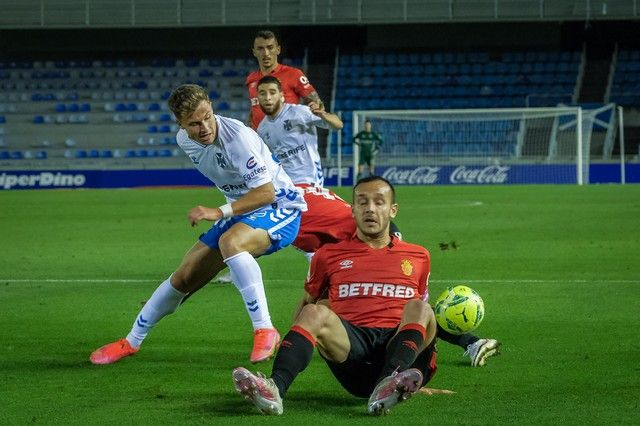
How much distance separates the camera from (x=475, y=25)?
43.1 meters

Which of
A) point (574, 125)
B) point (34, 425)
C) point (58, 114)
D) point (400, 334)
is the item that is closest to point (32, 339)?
point (34, 425)

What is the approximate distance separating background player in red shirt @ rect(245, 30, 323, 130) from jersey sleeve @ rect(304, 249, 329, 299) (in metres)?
4.33

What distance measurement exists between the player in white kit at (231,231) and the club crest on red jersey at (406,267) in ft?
4.28

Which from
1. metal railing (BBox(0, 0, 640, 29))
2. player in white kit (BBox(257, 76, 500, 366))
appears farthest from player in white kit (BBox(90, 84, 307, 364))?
metal railing (BBox(0, 0, 640, 29))

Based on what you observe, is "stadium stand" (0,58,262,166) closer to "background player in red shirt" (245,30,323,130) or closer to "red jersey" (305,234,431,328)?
"background player in red shirt" (245,30,323,130)

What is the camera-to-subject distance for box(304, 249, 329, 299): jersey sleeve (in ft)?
20.1

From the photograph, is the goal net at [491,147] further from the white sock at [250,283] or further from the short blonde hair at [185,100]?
the short blonde hair at [185,100]

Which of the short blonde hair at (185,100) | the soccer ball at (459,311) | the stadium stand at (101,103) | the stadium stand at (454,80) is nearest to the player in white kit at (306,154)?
the soccer ball at (459,311)

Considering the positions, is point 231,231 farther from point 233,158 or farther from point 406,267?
point 406,267

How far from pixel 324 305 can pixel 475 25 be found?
126 ft

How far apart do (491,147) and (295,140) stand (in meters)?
24.8

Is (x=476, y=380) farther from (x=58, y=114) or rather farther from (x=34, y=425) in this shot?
(x=58, y=114)

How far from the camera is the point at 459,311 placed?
696cm

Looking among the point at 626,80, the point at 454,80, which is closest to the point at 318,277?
the point at 454,80
